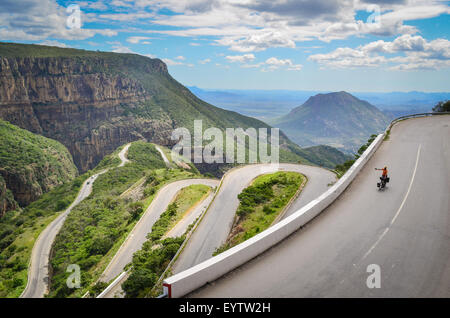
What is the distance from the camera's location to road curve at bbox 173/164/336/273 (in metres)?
23.5

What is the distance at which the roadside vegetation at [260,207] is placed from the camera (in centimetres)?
2098

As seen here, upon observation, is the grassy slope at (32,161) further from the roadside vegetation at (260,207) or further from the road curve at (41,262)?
the roadside vegetation at (260,207)

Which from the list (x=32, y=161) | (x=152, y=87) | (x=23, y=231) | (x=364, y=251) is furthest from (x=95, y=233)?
(x=152, y=87)

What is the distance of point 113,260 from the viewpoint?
33.8 m

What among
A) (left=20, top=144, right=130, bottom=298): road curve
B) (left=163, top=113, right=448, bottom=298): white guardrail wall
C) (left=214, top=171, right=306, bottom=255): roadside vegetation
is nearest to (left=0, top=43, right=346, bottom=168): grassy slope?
(left=20, top=144, right=130, bottom=298): road curve

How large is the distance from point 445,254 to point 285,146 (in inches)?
6984

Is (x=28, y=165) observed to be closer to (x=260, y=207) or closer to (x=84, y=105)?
(x=84, y=105)

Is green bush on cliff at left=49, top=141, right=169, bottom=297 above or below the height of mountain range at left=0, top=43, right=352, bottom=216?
below

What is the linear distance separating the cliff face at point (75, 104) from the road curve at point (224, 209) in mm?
102252

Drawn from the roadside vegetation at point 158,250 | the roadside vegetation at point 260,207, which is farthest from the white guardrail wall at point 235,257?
the roadside vegetation at point 260,207

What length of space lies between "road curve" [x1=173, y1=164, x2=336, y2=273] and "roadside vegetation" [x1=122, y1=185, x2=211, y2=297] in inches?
44.6

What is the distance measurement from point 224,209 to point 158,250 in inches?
400

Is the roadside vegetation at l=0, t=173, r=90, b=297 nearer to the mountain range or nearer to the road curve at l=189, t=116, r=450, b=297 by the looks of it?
the mountain range

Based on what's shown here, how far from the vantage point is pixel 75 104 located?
148375 millimetres
